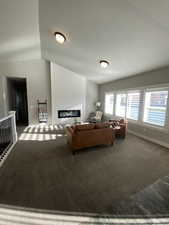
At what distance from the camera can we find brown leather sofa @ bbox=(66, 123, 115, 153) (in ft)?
11.2

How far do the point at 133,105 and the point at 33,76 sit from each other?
5.72 meters

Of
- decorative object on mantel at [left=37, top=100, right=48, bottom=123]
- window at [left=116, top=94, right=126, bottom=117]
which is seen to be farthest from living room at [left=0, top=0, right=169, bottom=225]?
decorative object on mantel at [left=37, top=100, right=48, bottom=123]

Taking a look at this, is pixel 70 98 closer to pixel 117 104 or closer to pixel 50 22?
pixel 117 104

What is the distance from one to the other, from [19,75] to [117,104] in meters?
5.84

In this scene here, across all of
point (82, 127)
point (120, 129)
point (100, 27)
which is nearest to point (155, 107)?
point (120, 129)

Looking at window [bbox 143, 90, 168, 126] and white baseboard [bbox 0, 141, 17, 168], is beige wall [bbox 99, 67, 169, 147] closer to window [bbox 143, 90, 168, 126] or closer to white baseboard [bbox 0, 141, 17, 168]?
window [bbox 143, 90, 168, 126]

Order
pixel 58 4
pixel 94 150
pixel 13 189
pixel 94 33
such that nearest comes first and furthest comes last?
pixel 13 189 < pixel 58 4 < pixel 94 33 < pixel 94 150

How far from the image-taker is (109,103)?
765 cm

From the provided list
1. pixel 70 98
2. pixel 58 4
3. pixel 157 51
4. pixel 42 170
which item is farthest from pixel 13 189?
pixel 70 98

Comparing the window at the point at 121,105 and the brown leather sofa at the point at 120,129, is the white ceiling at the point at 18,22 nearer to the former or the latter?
the brown leather sofa at the point at 120,129

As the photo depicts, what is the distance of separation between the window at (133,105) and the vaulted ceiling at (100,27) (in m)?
1.36

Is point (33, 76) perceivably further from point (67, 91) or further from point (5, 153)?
point (5, 153)

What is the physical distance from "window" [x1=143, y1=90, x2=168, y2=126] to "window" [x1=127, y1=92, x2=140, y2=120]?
0.44 metres

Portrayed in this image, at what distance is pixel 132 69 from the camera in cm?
480
